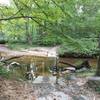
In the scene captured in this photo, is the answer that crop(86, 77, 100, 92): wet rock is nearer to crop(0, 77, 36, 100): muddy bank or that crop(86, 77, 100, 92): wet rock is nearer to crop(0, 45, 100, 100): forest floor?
crop(0, 45, 100, 100): forest floor

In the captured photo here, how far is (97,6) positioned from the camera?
12.6 m

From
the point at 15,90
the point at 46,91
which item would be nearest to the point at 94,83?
the point at 46,91

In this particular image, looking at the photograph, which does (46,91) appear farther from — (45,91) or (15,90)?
(15,90)

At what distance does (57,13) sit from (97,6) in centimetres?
587

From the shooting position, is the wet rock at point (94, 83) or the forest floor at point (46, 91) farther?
the wet rock at point (94, 83)

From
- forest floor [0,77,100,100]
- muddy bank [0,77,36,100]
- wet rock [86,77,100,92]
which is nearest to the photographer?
muddy bank [0,77,36,100]

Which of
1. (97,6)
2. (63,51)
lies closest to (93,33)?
(97,6)

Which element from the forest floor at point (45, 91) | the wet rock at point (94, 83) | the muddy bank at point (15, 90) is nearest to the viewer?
the muddy bank at point (15, 90)

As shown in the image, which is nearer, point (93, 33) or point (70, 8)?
point (70, 8)

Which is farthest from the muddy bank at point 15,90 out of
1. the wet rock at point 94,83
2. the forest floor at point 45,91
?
the wet rock at point 94,83

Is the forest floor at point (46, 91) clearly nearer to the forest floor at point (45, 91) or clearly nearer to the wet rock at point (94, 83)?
the forest floor at point (45, 91)

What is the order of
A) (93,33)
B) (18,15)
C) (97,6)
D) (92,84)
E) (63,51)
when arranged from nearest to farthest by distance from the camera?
(18,15)
(92,84)
(93,33)
(97,6)
(63,51)

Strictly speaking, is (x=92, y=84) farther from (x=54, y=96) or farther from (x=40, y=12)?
(x=40, y=12)

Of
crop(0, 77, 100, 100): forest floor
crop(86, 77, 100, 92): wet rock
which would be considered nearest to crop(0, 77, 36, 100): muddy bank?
crop(0, 77, 100, 100): forest floor
